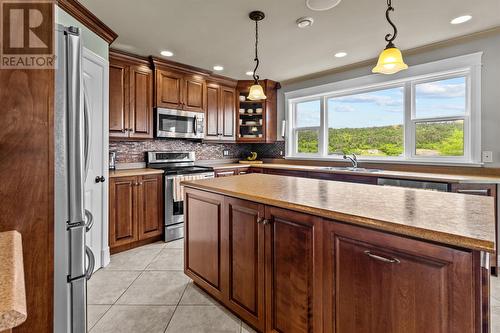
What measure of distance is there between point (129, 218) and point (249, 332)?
2016mm

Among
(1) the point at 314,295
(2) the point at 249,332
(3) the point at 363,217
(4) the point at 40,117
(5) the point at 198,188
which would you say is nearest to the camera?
(4) the point at 40,117

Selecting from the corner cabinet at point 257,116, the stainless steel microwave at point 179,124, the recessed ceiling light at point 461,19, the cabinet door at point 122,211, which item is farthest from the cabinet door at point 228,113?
the recessed ceiling light at point 461,19

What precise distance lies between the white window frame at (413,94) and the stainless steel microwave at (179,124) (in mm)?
1866

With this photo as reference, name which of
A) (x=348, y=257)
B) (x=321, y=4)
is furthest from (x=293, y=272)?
(x=321, y=4)

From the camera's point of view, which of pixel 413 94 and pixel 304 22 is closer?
pixel 304 22

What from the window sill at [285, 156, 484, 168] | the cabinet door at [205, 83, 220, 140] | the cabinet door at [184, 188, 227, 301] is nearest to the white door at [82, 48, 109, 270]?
the cabinet door at [184, 188, 227, 301]

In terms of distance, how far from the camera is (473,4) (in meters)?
2.17

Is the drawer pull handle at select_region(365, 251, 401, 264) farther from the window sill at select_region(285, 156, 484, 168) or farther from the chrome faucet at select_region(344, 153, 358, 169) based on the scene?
the chrome faucet at select_region(344, 153, 358, 169)

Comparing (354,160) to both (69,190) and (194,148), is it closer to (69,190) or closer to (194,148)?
(194,148)

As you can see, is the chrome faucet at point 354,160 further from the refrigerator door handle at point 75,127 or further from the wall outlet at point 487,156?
the refrigerator door handle at point 75,127

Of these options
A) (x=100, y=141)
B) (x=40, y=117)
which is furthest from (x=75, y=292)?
(x=100, y=141)

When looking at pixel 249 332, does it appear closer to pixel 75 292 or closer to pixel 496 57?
pixel 75 292

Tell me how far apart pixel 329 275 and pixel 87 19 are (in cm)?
293

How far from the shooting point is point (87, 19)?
91.4 inches
